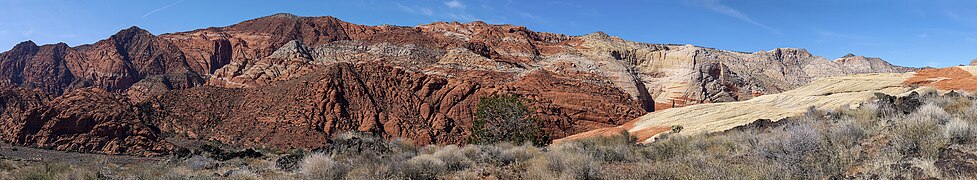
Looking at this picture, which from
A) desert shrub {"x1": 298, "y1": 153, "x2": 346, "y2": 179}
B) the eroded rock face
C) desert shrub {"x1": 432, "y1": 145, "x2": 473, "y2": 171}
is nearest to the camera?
desert shrub {"x1": 298, "y1": 153, "x2": 346, "y2": 179}

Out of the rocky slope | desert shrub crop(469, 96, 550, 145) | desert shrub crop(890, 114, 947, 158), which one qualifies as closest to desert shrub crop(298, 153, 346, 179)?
desert shrub crop(890, 114, 947, 158)

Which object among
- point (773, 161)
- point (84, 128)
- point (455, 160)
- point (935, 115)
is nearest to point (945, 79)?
point (935, 115)

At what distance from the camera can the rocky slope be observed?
150 feet

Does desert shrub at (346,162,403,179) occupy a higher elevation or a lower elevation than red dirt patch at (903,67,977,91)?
lower

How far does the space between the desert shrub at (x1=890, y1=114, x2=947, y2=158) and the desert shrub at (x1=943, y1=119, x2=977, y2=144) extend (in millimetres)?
79

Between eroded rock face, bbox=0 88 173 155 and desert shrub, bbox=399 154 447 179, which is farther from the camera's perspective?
eroded rock face, bbox=0 88 173 155

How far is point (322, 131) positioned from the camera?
43.7 metres

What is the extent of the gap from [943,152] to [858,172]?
1323mm

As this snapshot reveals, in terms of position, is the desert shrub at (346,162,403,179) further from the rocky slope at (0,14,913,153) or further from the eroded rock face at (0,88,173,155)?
the eroded rock face at (0,88,173,155)

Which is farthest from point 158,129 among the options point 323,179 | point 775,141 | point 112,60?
point 775,141

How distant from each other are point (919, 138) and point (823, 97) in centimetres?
2875

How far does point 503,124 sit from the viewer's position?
27.8 metres

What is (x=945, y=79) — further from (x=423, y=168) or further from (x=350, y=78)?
(x=350, y=78)

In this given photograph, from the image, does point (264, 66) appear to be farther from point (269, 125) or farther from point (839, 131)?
point (839, 131)
